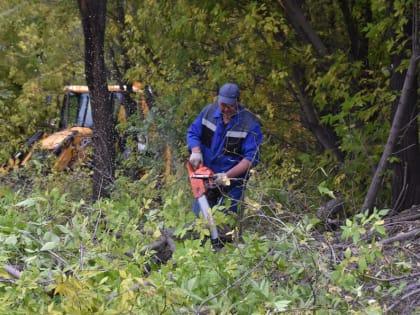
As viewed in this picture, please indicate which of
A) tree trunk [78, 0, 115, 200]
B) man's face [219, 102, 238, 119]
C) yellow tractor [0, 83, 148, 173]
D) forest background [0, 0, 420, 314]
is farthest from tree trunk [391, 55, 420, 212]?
yellow tractor [0, 83, 148, 173]

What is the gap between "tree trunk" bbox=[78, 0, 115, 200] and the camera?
1002cm

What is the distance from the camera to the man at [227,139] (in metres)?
6.34

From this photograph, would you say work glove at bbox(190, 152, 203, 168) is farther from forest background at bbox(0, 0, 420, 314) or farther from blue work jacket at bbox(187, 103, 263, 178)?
forest background at bbox(0, 0, 420, 314)

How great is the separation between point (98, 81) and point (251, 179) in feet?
16.6

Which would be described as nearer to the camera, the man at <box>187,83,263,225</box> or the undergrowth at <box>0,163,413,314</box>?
the undergrowth at <box>0,163,413,314</box>

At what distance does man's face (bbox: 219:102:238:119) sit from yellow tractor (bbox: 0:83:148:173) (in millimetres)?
5128

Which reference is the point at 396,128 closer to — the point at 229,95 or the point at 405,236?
the point at 229,95

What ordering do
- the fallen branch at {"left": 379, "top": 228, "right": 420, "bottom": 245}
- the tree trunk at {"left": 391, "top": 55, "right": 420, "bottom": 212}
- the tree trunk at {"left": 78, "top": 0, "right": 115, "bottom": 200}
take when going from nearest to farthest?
1. the fallen branch at {"left": 379, "top": 228, "right": 420, "bottom": 245}
2. the tree trunk at {"left": 391, "top": 55, "right": 420, "bottom": 212}
3. the tree trunk at {"left": 78, "top": 0, "right": 115, "bottom": 200}

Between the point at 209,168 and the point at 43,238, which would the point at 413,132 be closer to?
the point at 209,168

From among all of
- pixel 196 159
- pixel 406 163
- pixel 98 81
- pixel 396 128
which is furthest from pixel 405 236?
pixel 98 81

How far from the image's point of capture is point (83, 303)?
3242 mm

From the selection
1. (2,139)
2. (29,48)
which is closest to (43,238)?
(2,139)

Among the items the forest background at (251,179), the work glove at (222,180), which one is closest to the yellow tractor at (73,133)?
the forest background at (251,179)

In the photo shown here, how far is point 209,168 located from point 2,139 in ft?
34.8
